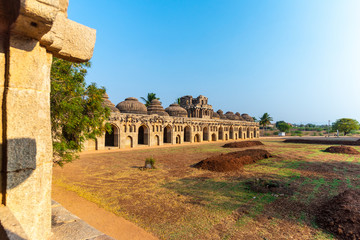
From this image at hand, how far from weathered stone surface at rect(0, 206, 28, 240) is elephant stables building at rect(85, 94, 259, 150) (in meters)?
20.4

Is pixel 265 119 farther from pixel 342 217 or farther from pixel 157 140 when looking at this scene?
pixel 342 217

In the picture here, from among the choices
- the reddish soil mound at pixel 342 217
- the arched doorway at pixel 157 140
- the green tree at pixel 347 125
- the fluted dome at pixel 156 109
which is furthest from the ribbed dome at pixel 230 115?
the reddish soil mound at pixel 342 217

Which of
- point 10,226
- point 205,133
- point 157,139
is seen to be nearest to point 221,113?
point 205,133

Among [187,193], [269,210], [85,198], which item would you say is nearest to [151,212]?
[187,193]

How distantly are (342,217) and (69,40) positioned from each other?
7.18m

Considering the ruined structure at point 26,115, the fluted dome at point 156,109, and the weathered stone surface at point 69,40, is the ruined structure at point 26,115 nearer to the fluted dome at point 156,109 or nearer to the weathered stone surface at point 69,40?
the weathered stone surface at point 69,40

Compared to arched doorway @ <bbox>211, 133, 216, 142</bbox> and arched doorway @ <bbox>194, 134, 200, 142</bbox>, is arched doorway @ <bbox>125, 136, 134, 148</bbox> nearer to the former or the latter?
arched doorway @ <bbox>194, 134, 200, 142</bbox>

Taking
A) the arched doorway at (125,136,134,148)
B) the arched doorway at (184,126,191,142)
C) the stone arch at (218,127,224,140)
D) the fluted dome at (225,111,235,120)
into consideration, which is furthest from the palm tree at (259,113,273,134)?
the arched doorway at (125,136,134,148)

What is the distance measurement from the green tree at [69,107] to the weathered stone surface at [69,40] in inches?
126

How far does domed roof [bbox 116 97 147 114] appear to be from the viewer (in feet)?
91.1

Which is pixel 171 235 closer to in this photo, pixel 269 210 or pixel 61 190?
pixel 269 210

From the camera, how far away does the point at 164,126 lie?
28688 millimetres

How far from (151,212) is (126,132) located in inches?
765

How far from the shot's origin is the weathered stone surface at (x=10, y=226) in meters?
1.48
